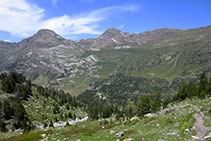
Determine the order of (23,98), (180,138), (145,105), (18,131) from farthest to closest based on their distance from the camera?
(23,98)
(145,105)
(18,131)
(180,138)

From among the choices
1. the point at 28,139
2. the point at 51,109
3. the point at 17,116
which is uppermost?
the point at 28,139

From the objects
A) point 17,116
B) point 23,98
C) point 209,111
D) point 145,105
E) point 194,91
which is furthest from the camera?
point 23,98

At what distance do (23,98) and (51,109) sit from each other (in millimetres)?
20529

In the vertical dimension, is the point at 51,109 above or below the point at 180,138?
below

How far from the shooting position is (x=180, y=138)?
1989cm

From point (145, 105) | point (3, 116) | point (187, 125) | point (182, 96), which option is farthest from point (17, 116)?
point (182, 96)

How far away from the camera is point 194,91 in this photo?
288ft

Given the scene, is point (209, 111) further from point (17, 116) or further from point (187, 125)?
point (17, 116)

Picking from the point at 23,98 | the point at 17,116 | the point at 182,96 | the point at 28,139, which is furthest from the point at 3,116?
the point at 182,96

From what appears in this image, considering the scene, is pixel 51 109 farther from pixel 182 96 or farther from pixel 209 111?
pixel 209 111

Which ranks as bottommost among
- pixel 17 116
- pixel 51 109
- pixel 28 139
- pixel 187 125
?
pixel 51 109

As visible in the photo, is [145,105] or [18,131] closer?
[18,131]

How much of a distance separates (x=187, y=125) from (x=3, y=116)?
81992 millimetres

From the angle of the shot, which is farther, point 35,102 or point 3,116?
point 35,102
